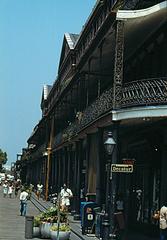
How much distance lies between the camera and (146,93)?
66.8ft

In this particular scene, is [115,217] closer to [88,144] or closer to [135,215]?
[135,215]

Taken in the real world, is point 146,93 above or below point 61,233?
above

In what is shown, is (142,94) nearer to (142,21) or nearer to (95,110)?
(142,21)

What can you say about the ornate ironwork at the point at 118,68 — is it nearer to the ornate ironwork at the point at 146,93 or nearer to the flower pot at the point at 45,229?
the ornate ironwork at the point at 146,93

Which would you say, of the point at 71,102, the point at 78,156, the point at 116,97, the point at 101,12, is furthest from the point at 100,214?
the point at 71,102

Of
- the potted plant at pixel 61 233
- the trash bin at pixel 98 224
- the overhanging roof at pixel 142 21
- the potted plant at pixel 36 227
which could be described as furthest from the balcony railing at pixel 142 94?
the potted plant at pixel 36 227

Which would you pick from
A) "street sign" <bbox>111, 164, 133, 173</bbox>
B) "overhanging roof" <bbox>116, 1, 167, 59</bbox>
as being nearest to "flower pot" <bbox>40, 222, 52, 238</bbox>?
"street sign" <bbox>111, 164, 133, 173</bbox>

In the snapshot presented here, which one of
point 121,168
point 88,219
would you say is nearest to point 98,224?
point 88,219

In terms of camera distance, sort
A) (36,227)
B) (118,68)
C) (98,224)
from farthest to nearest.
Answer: (98,224), (36,227), (118,68)

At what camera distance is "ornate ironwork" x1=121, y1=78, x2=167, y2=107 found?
19.9 m

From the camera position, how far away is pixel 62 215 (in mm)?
22859

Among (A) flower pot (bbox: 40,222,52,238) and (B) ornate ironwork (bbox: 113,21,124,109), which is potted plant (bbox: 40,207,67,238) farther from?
(B) ornate ironwork (bbox: 113,21,124,109)

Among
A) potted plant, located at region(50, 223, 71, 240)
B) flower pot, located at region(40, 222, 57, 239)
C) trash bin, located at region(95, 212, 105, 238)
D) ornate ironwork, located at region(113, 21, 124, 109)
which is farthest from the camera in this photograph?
trash bin, located at region(95, 212, 105, 238)

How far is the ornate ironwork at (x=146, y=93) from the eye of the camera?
19.9 metres
